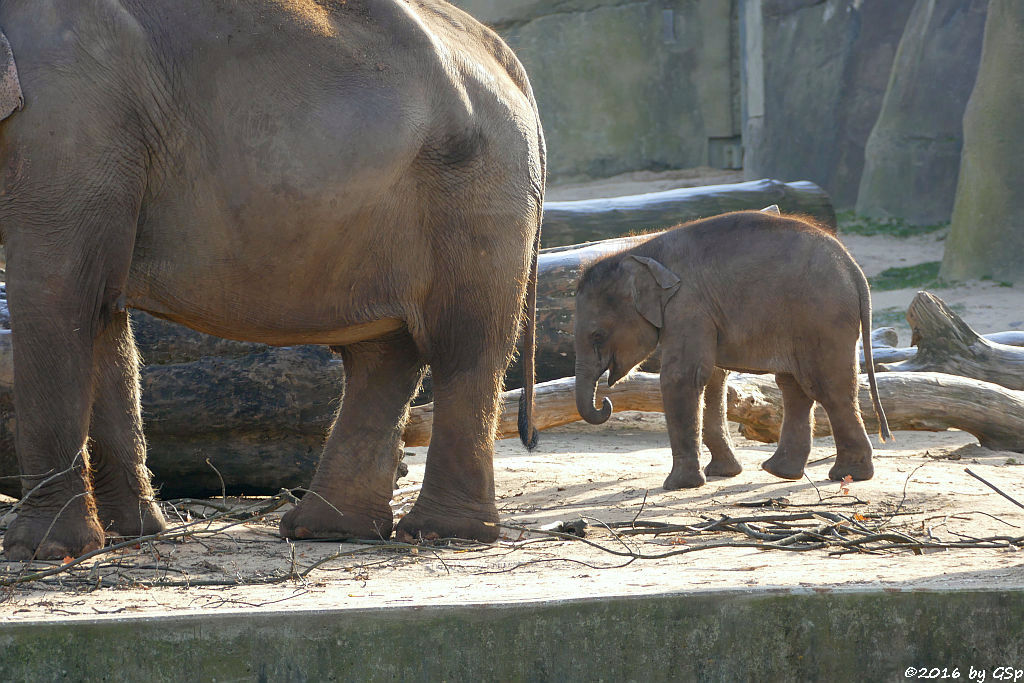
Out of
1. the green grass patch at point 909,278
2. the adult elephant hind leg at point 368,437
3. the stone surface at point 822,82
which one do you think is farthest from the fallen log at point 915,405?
the stone surface at point 822,82

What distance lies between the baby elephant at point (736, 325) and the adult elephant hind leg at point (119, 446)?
2.30 m

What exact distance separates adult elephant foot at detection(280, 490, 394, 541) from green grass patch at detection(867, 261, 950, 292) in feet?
33.2

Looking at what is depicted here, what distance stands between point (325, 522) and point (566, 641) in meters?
1.57

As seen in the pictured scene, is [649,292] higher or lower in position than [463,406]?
higher

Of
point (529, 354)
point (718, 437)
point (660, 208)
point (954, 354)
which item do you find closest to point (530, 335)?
point (529, 354)

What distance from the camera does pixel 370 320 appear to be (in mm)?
3941

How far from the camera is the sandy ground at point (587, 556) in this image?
3.02 meters

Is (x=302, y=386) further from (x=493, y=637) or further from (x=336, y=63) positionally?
(x=493, y=637)

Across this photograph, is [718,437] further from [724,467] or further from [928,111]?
[928,111]

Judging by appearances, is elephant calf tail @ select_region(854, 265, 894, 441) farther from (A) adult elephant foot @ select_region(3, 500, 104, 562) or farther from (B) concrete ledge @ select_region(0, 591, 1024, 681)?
(A) adult elephant foot @ select_region(3, 500, 104, 562)

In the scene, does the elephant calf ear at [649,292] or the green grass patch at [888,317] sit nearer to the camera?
the elephant calf ear at [649,292]

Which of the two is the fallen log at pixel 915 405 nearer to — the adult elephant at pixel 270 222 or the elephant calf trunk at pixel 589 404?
the elephant calf trunk at pixel 589 404

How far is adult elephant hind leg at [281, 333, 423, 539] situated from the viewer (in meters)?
4.21

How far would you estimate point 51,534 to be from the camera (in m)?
3.48
